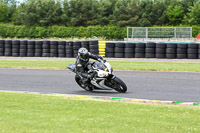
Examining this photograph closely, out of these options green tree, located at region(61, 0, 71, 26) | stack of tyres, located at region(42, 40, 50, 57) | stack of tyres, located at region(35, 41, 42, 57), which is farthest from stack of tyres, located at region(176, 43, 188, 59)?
green tree, located at region(61, 0, 71, 26)

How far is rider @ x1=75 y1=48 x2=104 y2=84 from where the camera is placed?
11.5 m

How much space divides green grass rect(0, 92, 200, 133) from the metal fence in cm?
3267

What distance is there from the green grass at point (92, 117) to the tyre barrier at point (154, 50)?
558 inches

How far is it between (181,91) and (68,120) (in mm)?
5409

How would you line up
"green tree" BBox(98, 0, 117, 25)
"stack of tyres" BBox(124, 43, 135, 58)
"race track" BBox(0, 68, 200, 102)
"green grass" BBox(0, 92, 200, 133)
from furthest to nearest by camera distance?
"green tree" BBox(98, 0, 117, 25) < "stack of tyres" BBox(124, 43, 135, 58) < "race track" BBox(0, 68, 200, 102) < "green grass" BBox(0, 92, 200, 133)

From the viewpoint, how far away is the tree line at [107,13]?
5947cm

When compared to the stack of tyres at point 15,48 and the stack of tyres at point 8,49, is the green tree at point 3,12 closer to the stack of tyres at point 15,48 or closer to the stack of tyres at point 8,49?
the stack of tyres at point 8,49

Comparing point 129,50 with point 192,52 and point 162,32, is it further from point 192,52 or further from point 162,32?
point 162,32

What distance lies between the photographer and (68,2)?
6500cm

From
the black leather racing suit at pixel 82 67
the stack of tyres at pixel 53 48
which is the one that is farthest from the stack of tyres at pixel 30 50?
the black leather racing suit at pixel 82 67

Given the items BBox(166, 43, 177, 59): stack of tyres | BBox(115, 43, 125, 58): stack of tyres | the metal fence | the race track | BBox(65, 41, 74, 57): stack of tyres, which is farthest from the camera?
the metal fence

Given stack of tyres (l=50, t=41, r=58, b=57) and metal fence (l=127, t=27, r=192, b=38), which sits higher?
metal fence (l=127, t=27, r=192, b=38)

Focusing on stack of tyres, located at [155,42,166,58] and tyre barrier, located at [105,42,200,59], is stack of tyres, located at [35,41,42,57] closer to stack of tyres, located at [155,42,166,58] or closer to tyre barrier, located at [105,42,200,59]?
tyre barrier, located at [105,42,200,59]

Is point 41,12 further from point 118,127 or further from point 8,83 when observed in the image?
point 118,127
